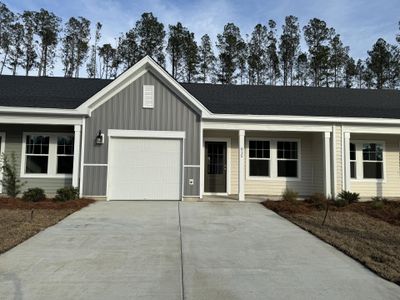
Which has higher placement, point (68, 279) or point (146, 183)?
point (146, 183)

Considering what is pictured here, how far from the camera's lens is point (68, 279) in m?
4.87

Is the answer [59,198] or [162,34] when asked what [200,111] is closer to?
[59,198]

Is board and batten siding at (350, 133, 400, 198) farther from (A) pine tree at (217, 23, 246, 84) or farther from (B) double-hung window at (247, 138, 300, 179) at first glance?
(A) pine tree at (217, 23, 246, 84)

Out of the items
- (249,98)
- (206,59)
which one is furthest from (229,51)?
(249,98)

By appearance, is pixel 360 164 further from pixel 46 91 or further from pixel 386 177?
pixel 46 91

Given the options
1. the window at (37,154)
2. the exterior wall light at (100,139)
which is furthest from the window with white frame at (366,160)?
the window at (37,154)

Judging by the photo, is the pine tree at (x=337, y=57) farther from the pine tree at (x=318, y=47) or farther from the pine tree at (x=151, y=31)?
the pine tree at (x=151, y=31)

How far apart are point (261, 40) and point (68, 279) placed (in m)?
36.3

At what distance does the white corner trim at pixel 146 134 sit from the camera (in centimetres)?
1255

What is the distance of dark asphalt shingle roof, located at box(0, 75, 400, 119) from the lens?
13.1 metres

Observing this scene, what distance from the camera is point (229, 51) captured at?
36031 mm

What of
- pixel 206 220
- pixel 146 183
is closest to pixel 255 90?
pixel 146 183

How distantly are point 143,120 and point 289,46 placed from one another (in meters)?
28.8

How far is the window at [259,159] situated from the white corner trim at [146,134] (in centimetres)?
329
